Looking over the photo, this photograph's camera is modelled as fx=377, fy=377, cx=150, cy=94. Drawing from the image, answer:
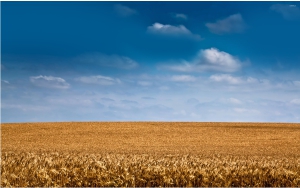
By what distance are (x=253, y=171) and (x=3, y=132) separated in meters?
39.7

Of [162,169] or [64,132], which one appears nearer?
[162,169]

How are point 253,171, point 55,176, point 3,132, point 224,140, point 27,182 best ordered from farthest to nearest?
point 3,132 → point 224,140 → point 253,171 → point 55,176 → point 27,182

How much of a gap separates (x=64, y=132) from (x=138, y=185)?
36179mm

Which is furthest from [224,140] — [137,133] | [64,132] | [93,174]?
[93,174]

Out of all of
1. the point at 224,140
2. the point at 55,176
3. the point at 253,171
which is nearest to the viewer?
the point at 55,176

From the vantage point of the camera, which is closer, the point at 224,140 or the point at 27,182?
the point at 27,182

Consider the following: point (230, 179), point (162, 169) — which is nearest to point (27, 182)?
point (162, 169)

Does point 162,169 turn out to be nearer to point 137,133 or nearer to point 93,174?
point 93,174

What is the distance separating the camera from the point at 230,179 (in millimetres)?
12977

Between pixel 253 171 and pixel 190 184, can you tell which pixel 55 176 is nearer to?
pixel 190 184

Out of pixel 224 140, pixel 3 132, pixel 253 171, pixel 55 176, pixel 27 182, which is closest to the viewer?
pixel 27 182

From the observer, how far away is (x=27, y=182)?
11992 millimetres

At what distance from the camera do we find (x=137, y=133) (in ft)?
154

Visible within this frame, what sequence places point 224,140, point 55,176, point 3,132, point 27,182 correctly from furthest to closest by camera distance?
point 3,132
point 224,140
point 55,176
point 27,182
